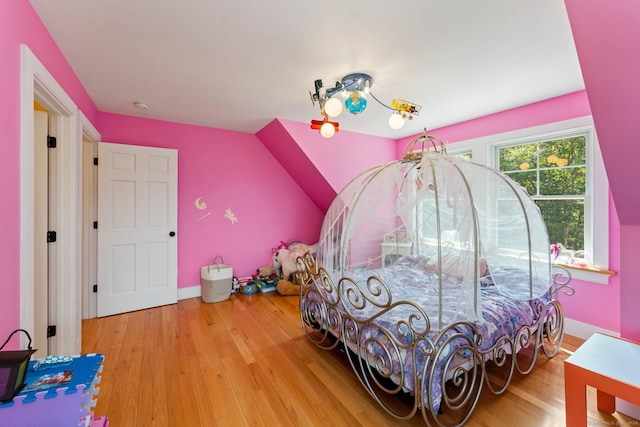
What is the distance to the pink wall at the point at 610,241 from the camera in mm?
2289

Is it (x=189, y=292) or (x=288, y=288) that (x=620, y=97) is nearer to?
(x=288, y=288)

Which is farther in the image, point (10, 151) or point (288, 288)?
point (288, 288)

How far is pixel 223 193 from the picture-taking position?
148 inches

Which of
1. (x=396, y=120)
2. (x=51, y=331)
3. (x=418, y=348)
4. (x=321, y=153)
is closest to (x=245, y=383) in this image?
(x=418, y=348)

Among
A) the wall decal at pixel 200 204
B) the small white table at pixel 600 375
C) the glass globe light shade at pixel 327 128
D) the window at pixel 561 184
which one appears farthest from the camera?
the wall decal at pixel 200 204

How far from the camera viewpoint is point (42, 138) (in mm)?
1912

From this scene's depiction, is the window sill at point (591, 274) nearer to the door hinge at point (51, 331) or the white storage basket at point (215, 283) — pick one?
the white storage basket at point (215, 283)

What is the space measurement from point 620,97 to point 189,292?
4256mm

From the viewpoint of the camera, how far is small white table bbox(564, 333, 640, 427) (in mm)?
1285

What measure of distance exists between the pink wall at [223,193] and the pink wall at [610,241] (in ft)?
9.97

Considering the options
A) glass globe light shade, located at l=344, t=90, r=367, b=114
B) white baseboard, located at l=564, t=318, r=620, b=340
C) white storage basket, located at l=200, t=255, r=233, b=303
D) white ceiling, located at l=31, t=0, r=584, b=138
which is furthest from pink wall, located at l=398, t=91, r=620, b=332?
white storage basket, located at l=200, t=255, r=233, b=303

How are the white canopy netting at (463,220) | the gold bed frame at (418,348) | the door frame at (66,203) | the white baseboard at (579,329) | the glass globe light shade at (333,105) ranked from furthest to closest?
the white baseboard at (579,329) → the glass globe light shade at (333,105) → the door frame at (66,203) → the white canopy netting at (463,220) → the gold bed frame at (418,348)

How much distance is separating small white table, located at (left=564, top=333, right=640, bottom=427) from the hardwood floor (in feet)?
0.87

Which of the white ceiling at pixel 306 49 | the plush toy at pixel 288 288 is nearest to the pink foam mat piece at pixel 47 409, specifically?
the white ceiling at pixel 306 49
